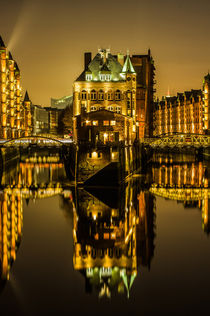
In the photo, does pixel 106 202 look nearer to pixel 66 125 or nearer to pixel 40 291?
pixel 40 291

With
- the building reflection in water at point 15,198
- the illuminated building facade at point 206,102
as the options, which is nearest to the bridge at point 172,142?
the illuminated building facade at point 206,102

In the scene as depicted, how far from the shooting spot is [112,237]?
23.8 m

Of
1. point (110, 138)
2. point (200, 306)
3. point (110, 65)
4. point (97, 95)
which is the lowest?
point (200, 306)

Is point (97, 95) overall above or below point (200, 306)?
above

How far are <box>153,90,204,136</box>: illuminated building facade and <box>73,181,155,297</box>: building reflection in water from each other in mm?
73018

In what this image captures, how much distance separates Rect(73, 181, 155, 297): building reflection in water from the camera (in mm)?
17752

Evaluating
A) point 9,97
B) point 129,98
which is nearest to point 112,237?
point 129,98

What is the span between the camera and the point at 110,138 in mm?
59594

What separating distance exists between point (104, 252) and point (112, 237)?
284 centimetres

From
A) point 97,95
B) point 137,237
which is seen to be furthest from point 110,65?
point 137,237

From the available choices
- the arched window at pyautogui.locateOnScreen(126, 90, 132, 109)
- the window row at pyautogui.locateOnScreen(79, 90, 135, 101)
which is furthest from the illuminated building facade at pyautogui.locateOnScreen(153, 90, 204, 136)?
the window row at pyautogui.locateOnScreen(79, 90, 135, 101)

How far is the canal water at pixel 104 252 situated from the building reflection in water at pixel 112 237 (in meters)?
0.04

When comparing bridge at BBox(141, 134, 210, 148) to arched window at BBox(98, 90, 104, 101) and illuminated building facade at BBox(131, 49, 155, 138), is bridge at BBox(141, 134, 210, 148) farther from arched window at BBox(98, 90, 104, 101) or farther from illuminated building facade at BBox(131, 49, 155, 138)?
arched window at BBox(98, 90, 104, 101)

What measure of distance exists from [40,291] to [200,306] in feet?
19.5
